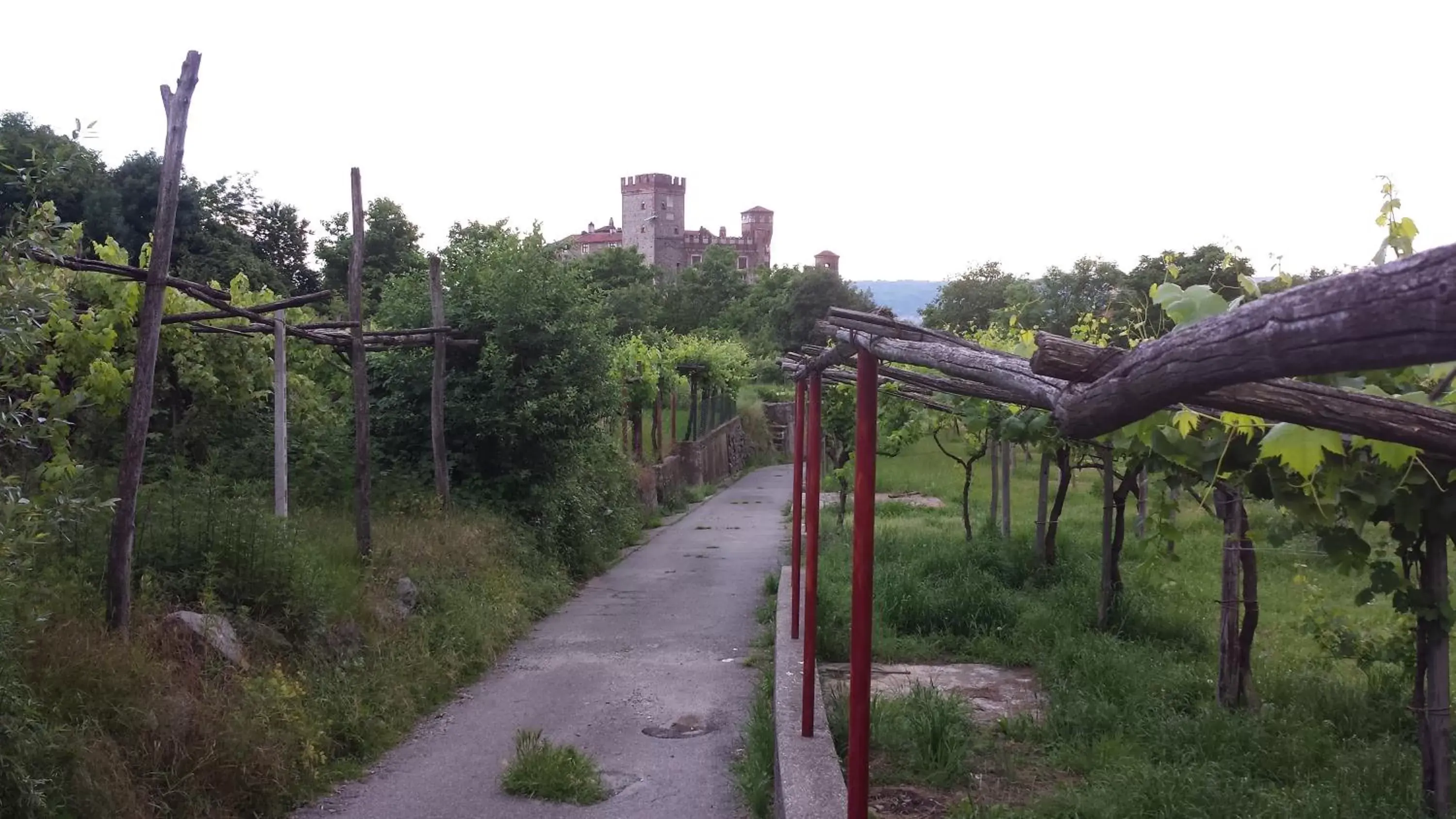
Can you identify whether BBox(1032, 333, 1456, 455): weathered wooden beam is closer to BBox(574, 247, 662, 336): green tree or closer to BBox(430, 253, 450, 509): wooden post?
BBox(430, 253, 450, 509): wooden post

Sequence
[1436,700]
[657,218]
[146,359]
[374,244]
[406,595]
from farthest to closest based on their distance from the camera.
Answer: [657,218]
[374,244]
[406,595]
[146,359]
[1436,700]

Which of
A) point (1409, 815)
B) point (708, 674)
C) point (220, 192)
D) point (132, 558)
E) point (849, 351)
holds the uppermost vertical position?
point (220, 192)

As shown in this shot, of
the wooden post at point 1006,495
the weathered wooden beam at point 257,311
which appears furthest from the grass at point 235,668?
the wooden post at point 1006,495

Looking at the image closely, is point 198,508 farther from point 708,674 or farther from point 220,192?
point 220,192

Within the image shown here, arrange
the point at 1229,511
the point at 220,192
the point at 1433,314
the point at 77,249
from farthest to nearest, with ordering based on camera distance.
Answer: the point at 220,192 < the point at 77,249 < the point at 1229,511 < the point at 1433,314

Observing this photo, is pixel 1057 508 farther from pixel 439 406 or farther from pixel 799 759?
pixel 439 406

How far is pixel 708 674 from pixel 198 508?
4032 mm

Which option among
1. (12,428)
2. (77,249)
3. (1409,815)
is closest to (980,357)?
(1409,815)

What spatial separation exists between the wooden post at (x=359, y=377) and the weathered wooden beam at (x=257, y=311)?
73 cm

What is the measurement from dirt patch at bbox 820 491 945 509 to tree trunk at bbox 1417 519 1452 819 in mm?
13259

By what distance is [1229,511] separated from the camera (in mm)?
6055

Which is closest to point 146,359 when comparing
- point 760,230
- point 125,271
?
point 125,271

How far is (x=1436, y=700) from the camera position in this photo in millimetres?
4242

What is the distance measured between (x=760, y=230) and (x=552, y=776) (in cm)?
8587
